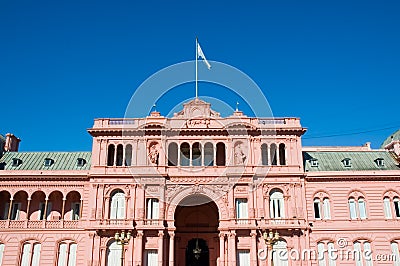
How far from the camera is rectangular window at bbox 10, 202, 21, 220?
51.4 m

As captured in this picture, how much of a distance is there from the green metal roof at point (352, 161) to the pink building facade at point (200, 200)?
289 millimetres

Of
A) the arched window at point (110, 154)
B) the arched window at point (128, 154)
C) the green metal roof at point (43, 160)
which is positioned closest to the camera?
the arched window at point (128, 154)

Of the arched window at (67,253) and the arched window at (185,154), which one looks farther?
the arched window at (185,154)

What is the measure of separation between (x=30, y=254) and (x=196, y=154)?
72.3 feet

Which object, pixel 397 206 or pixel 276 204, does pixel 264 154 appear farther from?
pixel 397 206

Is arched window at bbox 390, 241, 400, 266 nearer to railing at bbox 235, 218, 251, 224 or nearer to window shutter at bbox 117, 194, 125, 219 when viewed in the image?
railing at bbox 235, 218, 251, 224

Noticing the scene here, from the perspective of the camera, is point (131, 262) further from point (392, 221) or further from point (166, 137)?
point (392, 221)

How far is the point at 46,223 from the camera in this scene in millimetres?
49656

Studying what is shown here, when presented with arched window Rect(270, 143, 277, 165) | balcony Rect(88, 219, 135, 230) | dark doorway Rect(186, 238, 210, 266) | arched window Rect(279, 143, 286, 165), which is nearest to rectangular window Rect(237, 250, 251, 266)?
dark doorway Rect(186, 238, 210, 266)

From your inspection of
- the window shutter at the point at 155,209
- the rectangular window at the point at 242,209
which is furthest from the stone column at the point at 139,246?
the rectangular window at the point at 242,209

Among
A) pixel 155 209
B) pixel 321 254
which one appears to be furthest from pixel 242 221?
pixel 155 209

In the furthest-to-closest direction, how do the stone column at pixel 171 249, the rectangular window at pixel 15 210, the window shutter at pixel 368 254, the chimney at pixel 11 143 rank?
the chimney at pixel 11 143
the rectangular window at pixel 15 210
the window shutter at pixel 368 254
the stone column at pixel 171 249

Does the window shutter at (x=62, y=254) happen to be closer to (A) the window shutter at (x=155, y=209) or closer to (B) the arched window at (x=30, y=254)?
(B) the arched window at (x=30, y=254)

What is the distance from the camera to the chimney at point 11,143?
198ft
